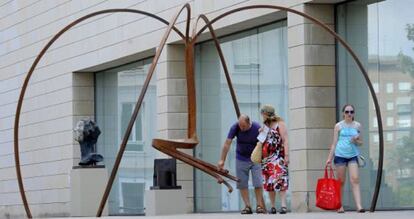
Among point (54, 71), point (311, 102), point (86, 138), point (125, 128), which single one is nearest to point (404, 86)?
point (311, 102)

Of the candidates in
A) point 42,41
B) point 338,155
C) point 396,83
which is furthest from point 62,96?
point 338,155

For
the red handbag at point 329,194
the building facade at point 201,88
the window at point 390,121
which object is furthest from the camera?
the building facade at point 201,88

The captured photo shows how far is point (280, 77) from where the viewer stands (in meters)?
31.2

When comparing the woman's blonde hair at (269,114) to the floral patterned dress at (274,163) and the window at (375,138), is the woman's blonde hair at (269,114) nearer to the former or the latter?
the floral patterned dress at (274,163)

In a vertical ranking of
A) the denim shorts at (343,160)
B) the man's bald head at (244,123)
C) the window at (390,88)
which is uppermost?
the window at (390,88)

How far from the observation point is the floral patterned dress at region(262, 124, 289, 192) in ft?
77.4

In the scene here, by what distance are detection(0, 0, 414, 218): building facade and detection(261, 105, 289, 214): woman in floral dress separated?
4.46 m

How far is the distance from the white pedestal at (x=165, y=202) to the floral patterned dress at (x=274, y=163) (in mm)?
4610

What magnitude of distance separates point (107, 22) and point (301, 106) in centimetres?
1186

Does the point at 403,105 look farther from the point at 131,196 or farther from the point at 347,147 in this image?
the point at 131,196

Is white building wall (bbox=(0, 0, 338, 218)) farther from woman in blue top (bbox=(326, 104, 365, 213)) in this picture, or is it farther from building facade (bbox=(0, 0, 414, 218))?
woman in blue top (bbox=(326, 104, 365, 213))

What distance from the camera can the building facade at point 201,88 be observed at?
91.8ft

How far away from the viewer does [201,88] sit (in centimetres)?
3503

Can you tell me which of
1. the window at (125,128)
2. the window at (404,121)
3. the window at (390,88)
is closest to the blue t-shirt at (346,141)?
the window at (404,121)
